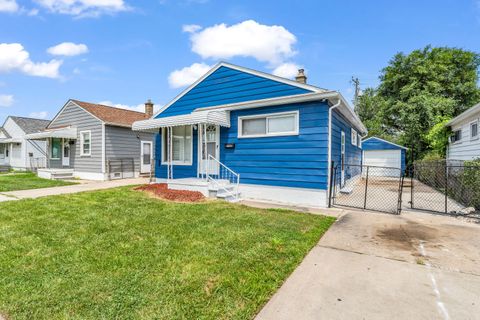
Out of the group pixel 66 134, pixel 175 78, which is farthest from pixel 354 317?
pixel 175 78

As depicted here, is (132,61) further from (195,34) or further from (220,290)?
(220,290)

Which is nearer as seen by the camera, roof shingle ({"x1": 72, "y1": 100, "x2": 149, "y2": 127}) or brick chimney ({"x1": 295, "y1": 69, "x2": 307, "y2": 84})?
brick chimney ({"x1": 295, "y1": 69, "x2": 307, "y2": 84})

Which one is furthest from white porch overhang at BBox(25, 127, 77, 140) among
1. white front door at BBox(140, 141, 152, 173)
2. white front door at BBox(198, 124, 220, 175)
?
white front door at BBox(198, 124, 220, 175)

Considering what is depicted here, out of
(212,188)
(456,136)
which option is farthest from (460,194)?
(212,188)

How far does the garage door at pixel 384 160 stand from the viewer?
19297 millimetres

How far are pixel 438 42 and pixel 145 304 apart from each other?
1283 inches

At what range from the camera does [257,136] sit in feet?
28.2

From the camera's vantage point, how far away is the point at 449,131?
14.4 m

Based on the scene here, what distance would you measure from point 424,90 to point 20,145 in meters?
36.3

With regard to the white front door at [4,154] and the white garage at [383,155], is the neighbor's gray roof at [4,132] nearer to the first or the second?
the white front door at [4,154]

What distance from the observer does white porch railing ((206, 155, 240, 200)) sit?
28.0ft

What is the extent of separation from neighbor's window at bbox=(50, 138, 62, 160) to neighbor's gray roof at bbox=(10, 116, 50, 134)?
794cm

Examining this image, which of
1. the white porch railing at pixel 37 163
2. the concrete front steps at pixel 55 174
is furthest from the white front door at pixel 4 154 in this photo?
the concrete front steps at pixel 55 174

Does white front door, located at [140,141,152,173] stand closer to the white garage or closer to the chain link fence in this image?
the chain link fence
